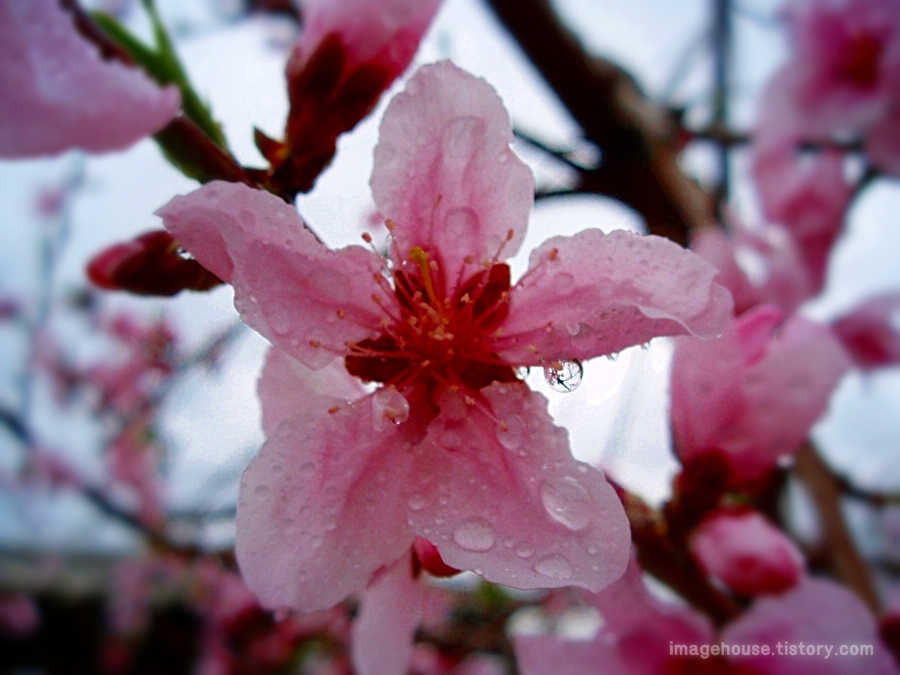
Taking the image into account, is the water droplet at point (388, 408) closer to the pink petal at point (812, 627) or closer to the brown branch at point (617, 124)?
the pink petal at point (812, 627)

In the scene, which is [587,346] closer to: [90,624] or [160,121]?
[160,121]

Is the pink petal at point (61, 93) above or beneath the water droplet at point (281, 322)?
above

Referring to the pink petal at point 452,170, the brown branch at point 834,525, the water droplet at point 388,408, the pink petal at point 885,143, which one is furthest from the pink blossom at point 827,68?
the water droplet at point 388,408

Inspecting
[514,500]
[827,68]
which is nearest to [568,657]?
[514,500]

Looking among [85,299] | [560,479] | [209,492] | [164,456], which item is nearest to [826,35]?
[560,479]

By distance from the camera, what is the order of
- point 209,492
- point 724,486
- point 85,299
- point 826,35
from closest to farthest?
point 724,486 → point 826,35 → point 209,492 → point 85,299
